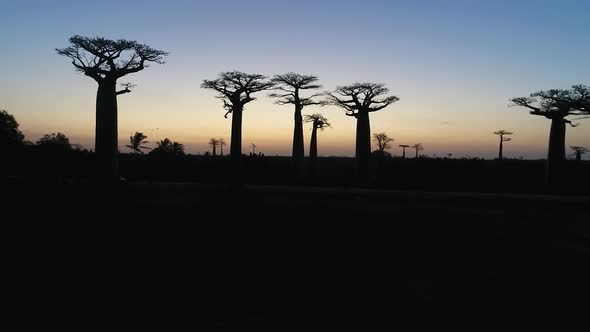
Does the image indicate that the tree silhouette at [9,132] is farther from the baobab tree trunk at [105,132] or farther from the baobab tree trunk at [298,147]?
the baobab tree trunk at [298,147]

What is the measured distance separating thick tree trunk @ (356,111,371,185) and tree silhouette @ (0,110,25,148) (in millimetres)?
14910

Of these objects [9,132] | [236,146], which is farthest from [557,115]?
[9,132]

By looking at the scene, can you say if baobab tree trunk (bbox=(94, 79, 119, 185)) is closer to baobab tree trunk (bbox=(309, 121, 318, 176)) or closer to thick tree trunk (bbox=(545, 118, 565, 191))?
baobab tree trunk (bbox=(309, 121, 318, 176))

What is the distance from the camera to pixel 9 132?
29891 mm

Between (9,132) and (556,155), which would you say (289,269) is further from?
(9,132)

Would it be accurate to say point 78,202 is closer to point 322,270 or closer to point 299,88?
point 322,270

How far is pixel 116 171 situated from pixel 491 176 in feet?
57.7

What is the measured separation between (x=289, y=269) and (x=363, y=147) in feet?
57.4

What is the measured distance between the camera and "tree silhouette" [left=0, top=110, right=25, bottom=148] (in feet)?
68.7

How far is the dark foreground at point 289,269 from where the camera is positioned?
4.71 m

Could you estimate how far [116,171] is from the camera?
1727 cm

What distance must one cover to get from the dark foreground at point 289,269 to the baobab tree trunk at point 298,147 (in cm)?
1246

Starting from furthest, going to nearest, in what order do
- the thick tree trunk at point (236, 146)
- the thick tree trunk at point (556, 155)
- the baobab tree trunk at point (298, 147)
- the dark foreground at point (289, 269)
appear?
the baobab tree trunk at point (298, 147), the thick tree trunk at point (236, 146), the thick tree trunk at point (556, 155), the dark foreground at point (289, 269)

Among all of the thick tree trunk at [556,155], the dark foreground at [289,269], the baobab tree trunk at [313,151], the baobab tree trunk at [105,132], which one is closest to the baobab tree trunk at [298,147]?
the baobab tree trunk at [313,151]
